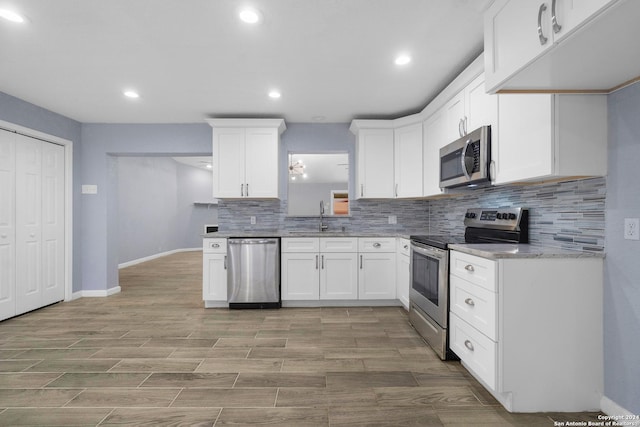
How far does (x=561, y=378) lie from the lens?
5.82ft

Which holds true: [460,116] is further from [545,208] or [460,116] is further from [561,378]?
[561,378]

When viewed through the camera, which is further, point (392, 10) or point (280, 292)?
point (280, 292)

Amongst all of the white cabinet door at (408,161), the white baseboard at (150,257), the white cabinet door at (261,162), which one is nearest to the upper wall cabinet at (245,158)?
the white cabinet door at (261,162)

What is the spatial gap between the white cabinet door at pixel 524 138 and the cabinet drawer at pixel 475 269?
575 mm

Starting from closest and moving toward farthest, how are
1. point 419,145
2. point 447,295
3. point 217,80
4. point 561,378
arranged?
1. point 561,378
2. point 447,295
3. point 217,80
4. point 419,145

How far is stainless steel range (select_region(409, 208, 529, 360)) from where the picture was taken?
7.77ft

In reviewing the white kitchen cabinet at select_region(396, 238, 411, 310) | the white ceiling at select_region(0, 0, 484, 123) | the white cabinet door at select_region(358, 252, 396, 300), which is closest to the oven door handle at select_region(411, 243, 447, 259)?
the white kitchen cabinet at select_region(396, 238, 411, 310)

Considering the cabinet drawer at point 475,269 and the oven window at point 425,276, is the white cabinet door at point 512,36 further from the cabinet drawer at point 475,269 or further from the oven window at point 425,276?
the oven window at point 425,276

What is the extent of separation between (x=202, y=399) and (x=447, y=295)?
1.79 m

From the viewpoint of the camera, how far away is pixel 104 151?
4.38m

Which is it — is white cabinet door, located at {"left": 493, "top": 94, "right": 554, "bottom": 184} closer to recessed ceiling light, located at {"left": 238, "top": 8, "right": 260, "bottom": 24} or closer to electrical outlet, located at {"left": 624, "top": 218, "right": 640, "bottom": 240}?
electrical outlet, located at {"left": 624, "top": 218, "right": 640, "bottom": 240}

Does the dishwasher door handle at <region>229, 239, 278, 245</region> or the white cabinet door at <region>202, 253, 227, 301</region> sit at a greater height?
the dishwasher door handle at <region>229, 239, 278, 245</region>

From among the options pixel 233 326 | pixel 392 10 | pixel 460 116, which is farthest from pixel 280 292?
pixel 392 10

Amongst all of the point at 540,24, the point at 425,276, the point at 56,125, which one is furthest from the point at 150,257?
the point at 540,24
